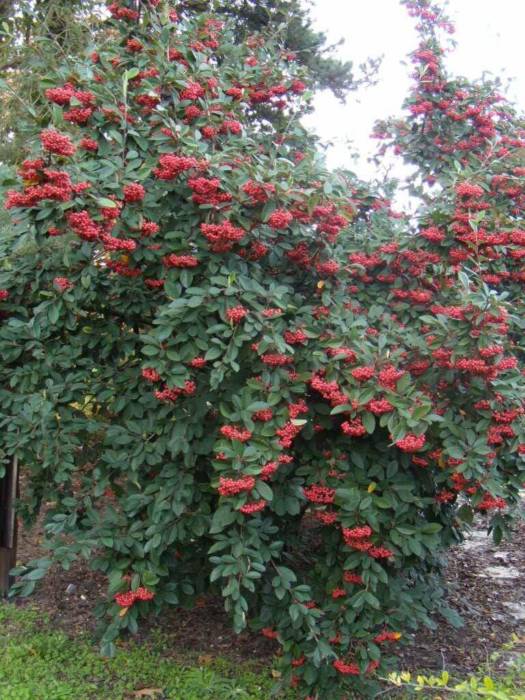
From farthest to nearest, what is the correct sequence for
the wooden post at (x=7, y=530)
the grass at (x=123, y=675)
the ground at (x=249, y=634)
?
1. the wooden post at (x=7, y=530)
2. the ground at (x=249, y=634)
3. the grass at (x=123, y=675)

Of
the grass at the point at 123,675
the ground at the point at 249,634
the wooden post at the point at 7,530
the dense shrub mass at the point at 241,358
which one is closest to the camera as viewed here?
the dense shrub mass at the point at 241,358

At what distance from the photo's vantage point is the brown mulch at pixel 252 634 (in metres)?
3.94

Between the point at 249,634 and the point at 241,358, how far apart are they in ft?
6.62

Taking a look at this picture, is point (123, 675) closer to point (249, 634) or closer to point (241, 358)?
point (249, 634)

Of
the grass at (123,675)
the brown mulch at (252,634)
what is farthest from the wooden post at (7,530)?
the grass at (123,675)

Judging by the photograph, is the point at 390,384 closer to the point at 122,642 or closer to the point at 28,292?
the point at 28,292

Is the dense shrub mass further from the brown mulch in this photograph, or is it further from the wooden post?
the wooden post

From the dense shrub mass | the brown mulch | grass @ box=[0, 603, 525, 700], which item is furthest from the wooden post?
the dense shrub mass

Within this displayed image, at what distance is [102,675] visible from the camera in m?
3.56

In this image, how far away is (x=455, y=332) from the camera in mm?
2824

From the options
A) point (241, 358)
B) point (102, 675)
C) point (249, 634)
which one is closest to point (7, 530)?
point (102, 675)

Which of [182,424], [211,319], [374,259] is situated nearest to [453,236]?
[374,259]

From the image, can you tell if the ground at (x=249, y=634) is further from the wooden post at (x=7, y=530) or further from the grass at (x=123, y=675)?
the wooden post at (x=7, y=530)

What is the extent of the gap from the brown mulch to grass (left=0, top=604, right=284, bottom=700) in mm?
175
